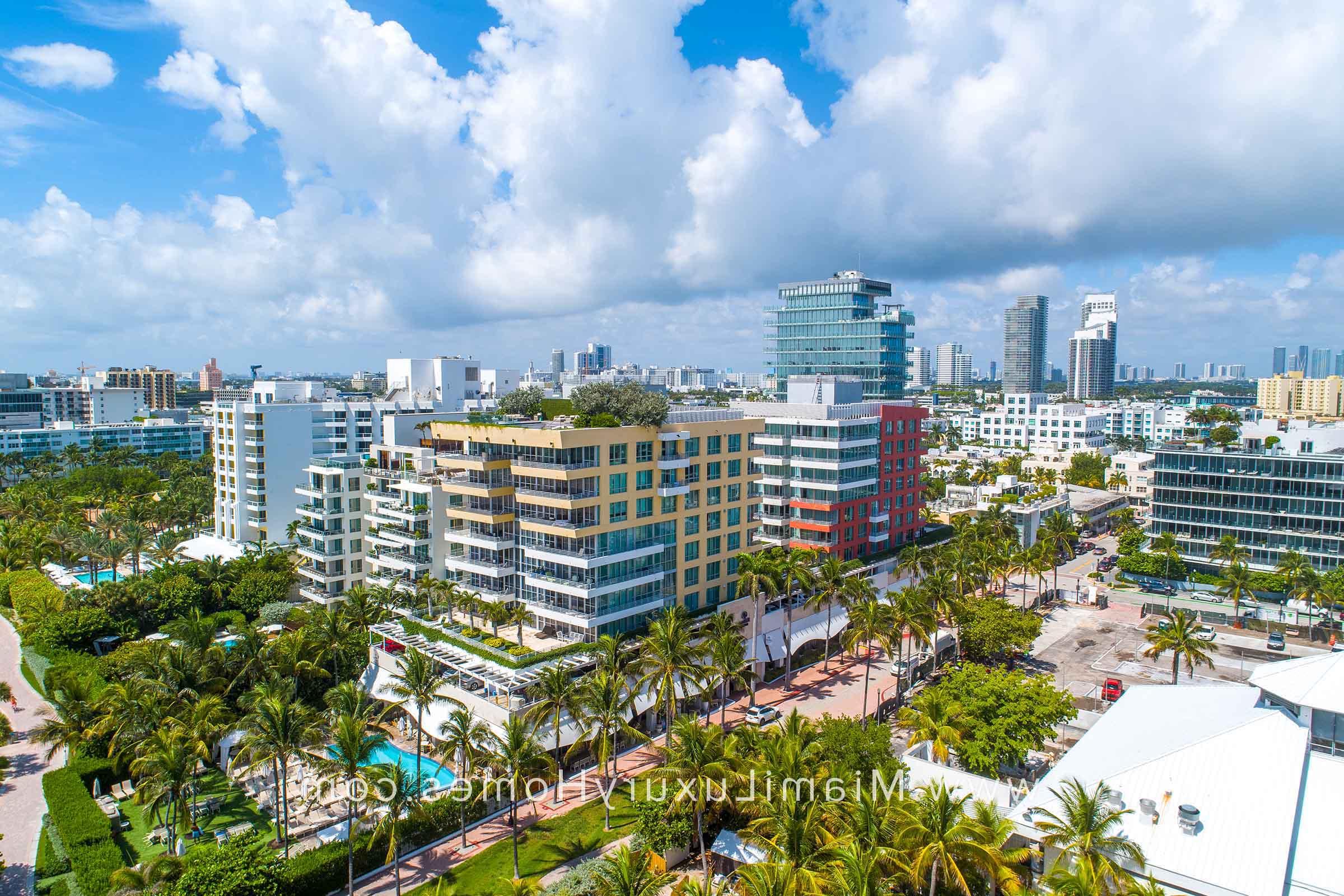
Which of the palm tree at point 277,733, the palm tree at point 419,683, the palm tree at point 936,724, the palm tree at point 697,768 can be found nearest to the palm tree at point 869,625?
the palm tree at point 936,724

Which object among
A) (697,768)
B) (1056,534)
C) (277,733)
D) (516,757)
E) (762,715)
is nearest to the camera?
(697,768)

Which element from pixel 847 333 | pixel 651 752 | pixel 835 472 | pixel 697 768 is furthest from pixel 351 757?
pixel 847 333

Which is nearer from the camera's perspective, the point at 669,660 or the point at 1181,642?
the point at 669,660

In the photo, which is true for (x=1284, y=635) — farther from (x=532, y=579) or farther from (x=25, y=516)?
(x=25, y=516)

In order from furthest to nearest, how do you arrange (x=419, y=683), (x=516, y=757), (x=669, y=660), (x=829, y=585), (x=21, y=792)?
(x=829, y=585) → (x=21, y=792) → (x=669, y=660) → (x=419, y=683) → (x=516, y=757)

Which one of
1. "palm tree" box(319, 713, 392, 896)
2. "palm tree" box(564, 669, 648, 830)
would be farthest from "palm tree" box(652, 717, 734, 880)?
"palm tree" box(319, 713, 392, 896)

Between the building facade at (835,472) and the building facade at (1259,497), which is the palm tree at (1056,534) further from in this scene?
the building facade at (835,472)

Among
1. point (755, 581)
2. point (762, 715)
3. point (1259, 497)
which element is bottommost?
point (762, 715)

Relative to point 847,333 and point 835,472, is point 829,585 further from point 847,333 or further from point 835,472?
point 847,333

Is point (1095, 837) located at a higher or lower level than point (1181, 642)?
higher
